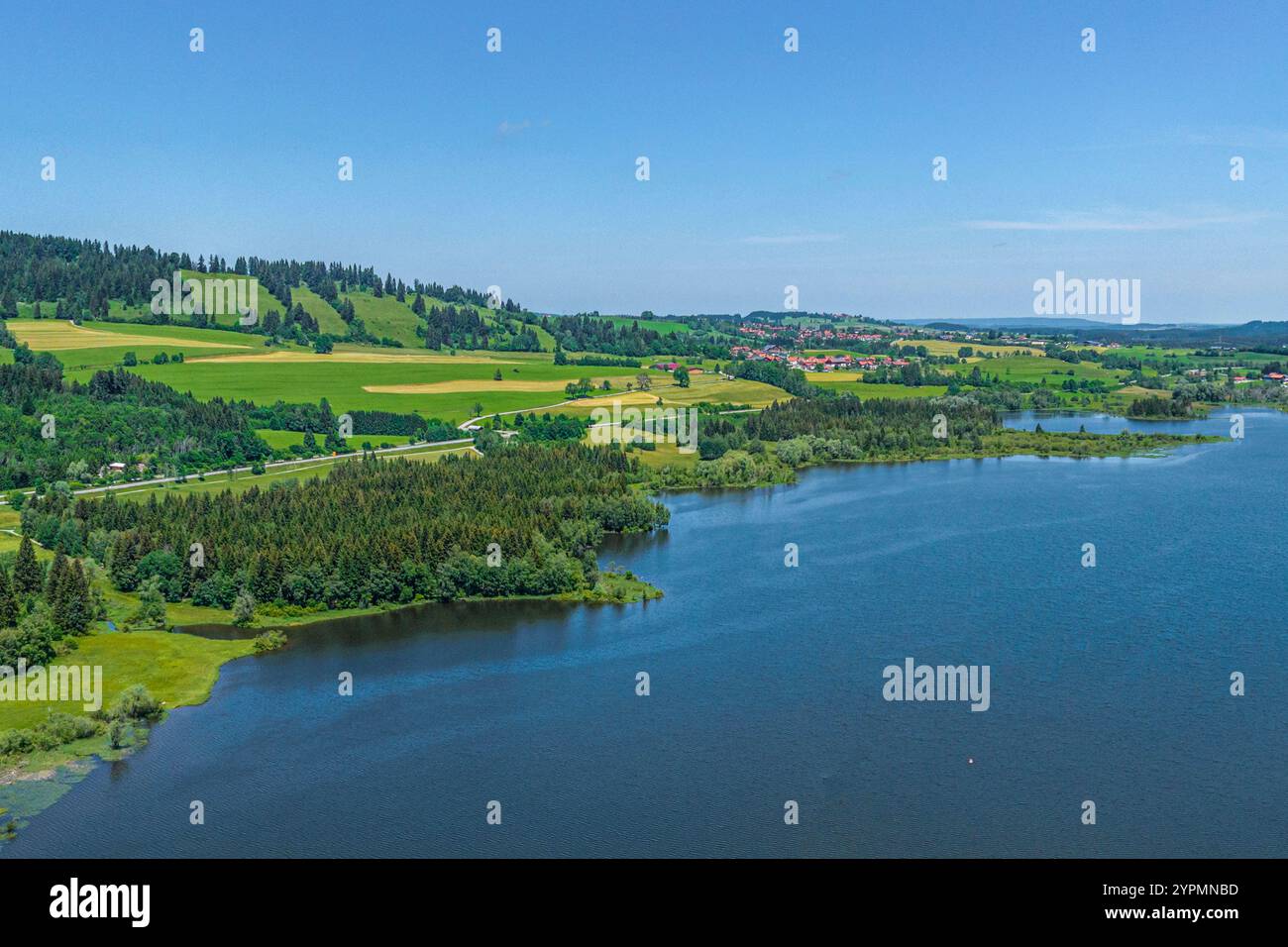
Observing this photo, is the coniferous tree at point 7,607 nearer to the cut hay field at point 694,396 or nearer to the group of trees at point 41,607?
the group of trees at point 41,607

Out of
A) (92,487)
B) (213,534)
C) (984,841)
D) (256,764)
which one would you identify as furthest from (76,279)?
(984,841)

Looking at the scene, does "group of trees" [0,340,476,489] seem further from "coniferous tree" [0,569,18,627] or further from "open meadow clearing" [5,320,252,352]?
"coniferous tree" [0,569,18,627]

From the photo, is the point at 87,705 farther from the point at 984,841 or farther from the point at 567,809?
the point at 984,841

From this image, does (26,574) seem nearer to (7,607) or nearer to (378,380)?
(7,607)

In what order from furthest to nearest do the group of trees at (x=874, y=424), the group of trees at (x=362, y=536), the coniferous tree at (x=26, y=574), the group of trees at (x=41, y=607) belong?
the group of trees at (x=874, y=424)
the group of trees at (x=362, y=536)
the coniferous tree at (x=26, y=574)
the group of trees at (x=41, y=607)

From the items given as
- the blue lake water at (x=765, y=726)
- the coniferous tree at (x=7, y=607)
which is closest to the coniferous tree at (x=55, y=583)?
the coniferous tree at (x=7, y=607)

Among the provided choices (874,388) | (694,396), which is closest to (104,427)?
(694,396)
